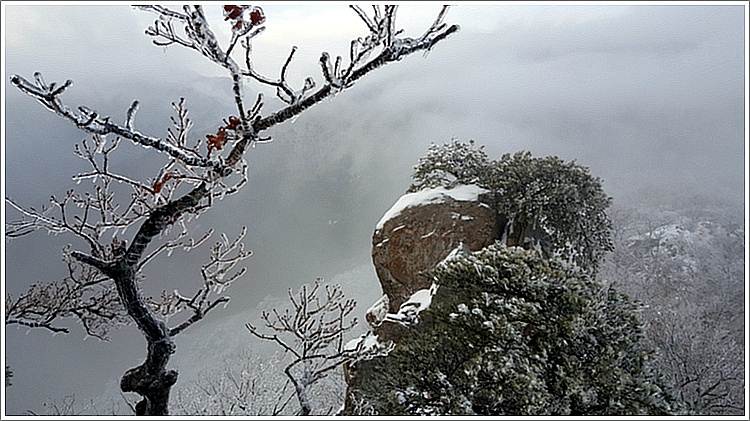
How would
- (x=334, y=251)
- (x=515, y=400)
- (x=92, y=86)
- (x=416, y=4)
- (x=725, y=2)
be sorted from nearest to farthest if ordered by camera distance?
(x=416, y=4) → (x=725, y=2) → (x=515, y=400) → (x=92, y=86) → (x=334, y=251)

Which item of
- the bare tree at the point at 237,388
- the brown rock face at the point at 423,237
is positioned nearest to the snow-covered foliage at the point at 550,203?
the brown rock face at the point at 423,237

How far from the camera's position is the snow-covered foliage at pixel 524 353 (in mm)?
1720

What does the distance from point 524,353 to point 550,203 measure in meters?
1.71

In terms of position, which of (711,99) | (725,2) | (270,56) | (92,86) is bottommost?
(711,99)

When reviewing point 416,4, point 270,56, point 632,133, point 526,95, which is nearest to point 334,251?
point 526,95

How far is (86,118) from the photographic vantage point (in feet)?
2.89

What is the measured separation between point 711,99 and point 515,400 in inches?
179

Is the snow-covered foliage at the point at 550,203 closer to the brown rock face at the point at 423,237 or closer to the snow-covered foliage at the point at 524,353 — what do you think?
the brown rock face at the point at 423,237

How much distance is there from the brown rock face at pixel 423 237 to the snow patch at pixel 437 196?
2 centimetres

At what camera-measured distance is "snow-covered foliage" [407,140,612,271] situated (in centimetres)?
334

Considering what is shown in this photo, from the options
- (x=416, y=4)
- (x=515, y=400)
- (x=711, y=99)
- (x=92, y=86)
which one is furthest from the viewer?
(x=711, y=99)

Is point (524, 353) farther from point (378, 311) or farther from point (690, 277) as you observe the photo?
point (690, 277)

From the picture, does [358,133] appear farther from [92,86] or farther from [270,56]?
[270,56]

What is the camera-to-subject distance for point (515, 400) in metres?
1.71
